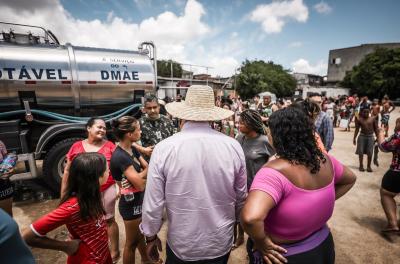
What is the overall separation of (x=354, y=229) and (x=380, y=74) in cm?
3361

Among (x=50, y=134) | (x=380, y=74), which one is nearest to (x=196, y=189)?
(x=50, y=134)

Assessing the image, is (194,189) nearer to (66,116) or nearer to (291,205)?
(291,205)

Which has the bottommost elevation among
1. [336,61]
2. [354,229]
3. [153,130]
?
[354,229]

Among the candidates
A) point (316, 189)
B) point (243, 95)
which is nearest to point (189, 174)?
point (316, 189)

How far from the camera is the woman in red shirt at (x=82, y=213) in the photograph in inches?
58.0

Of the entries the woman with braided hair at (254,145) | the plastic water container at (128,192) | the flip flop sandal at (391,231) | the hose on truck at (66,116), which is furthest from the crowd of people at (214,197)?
the hose on truck at (66,116)

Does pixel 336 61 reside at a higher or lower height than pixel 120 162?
higher

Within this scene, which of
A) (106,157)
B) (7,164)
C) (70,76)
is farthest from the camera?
(70,76)

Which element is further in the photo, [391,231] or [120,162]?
[391,231]

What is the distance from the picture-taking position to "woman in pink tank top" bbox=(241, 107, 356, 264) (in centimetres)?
127

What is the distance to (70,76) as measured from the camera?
14.4 ft

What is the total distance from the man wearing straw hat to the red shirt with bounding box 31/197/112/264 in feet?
1.19

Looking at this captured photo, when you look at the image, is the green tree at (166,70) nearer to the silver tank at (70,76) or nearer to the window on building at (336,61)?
the window on building at (336,61)

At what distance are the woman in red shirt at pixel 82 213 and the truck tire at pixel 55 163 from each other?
125 inches
